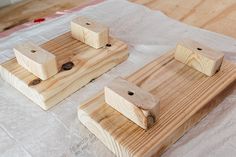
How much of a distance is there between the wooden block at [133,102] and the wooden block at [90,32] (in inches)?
6.2

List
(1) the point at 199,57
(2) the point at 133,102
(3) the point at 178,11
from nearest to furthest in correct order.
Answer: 1. (2) the point at 133,102
2. (1) the point at 199,57
3. (3) the point at 178,11

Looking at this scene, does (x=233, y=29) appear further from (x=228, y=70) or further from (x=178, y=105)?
(x=178, y=105)

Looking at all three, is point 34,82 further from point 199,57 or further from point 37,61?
point 199,57

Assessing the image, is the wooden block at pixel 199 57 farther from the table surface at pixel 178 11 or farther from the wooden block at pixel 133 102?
the table surface at pixel 178 11

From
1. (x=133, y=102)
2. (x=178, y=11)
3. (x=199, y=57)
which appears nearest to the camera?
(x=133, y=102)

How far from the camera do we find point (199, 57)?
0.53 meters

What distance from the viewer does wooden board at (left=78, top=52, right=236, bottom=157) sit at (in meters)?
0.43

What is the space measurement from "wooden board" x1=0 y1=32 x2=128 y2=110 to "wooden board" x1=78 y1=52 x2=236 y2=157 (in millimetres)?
76

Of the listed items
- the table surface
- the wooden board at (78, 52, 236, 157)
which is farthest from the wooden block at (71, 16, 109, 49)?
the table surface

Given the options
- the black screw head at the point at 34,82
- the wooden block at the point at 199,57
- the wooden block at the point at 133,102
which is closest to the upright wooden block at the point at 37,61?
the black screw head at the point at 34,82

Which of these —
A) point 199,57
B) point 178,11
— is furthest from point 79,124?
point 178,11

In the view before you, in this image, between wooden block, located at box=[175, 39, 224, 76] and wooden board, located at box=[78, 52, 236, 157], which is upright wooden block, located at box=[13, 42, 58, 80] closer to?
wooden board, located at box=[78, 52, 236, 157]

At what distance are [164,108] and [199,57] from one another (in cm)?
13

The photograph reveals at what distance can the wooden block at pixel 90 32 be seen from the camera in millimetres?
588
